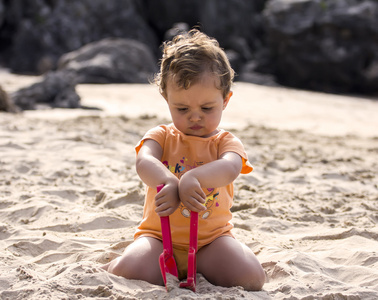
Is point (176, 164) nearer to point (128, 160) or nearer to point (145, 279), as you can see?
point (145, 279)

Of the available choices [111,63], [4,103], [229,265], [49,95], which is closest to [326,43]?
[111,63]

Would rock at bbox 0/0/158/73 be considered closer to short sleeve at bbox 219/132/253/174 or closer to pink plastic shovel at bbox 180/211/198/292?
short sleeve at bbox 219/132/253/174

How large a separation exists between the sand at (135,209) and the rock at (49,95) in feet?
4.15

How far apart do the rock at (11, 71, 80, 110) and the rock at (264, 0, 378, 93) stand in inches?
293

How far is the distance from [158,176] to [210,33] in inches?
571

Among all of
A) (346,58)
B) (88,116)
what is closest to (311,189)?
(88,116)

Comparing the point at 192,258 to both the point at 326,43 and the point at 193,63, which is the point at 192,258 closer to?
the point at 193,63

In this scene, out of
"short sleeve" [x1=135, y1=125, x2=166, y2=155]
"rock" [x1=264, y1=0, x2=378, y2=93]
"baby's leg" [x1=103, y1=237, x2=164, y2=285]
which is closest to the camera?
"baby's leg" [x1=103, y1=237, x2=164, y2=285]

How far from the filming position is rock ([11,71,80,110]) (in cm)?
703

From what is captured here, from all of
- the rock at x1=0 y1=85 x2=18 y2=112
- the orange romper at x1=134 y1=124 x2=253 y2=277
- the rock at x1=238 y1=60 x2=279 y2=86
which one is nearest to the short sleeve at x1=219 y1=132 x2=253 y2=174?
the orange romper at x1=134 y1=124 x2=253 y2=277

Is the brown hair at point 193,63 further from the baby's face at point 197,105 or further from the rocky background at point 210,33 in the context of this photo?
the rocky background at point 210,33

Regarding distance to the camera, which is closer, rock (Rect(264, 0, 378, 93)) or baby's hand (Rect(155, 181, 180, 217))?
baby's hand (Rect(155, 181, 180, 217))

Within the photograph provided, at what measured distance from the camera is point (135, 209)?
2852 millimetres

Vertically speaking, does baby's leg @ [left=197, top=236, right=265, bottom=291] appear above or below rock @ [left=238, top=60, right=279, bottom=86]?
above
